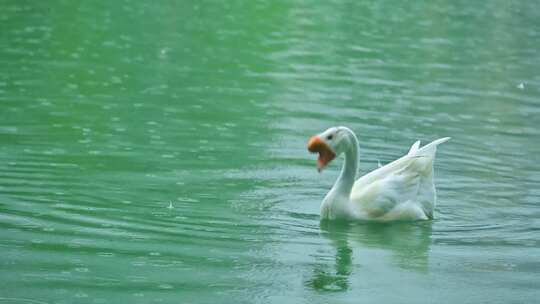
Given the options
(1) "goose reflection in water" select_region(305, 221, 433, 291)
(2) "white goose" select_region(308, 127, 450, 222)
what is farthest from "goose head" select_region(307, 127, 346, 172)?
(1) "goose reflection in water" select_region(305, 221, 433, 291)

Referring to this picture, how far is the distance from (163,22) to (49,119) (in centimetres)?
1239

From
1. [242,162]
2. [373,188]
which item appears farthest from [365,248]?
[242,162]

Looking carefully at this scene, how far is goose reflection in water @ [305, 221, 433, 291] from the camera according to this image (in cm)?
962

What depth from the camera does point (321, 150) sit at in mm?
11312

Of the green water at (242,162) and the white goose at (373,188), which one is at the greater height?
the white goose at (373,188)

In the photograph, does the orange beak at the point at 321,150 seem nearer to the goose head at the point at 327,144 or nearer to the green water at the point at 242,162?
the goose head at the point at 327,144

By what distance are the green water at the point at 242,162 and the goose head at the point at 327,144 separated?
59 centimetres

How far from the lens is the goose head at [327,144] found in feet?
36.9

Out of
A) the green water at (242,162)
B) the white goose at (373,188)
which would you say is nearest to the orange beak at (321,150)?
the white goose at (373,188)

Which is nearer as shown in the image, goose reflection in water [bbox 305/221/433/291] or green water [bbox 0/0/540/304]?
green water [bbox 0/0/540/304]

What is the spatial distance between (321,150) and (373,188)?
65 cm

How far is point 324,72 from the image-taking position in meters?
21.0

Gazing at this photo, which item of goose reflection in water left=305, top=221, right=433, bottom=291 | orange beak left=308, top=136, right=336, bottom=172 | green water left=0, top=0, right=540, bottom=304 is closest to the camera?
green water left=0, top=0, right=540, bottom=304

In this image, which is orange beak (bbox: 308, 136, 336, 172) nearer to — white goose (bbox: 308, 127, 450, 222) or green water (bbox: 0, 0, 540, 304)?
white goose (bbox: 308, 127, 450, 222)
